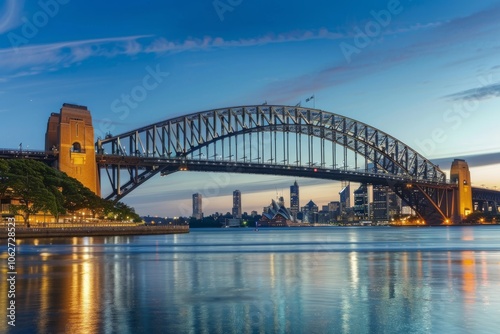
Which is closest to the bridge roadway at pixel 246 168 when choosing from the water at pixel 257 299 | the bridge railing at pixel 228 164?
the bridge railing at pixel 228 164

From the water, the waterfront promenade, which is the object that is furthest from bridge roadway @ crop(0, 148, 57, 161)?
the water

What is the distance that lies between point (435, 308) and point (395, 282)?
567cm

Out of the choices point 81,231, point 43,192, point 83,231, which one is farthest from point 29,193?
point 83,231

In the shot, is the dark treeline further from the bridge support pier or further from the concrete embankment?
the bridge support pier

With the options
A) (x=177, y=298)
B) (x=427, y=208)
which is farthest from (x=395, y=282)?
(x=427, y=208)

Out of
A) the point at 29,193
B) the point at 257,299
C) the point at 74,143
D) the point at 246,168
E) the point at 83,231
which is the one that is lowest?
the point at 257,299

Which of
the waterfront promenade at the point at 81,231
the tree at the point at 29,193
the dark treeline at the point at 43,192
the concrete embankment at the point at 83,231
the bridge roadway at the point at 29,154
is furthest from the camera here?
the bridge roadway at the point at 29,154

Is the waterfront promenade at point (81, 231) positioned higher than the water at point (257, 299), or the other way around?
the waterfront promenade at point (81, 231)

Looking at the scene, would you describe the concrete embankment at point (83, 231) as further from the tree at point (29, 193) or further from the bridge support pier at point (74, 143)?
the bridge support pier at point (74, 143)

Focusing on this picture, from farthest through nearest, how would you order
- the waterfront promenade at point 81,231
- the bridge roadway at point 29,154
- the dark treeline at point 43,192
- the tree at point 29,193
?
the bridge roadway at point 29,154, the dark treeline at point 43,192, the tree at point 29,193, the waterfront promenade at point 81,231

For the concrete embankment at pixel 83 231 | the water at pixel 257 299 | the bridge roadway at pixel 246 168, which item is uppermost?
the bridge roadway at pixel 246 168

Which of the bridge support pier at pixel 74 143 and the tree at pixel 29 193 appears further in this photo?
the bridge support pier at pixel 74 143

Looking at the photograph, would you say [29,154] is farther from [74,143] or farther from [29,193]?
[29,193]

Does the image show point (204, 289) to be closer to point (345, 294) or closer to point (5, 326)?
point (345, 294)
